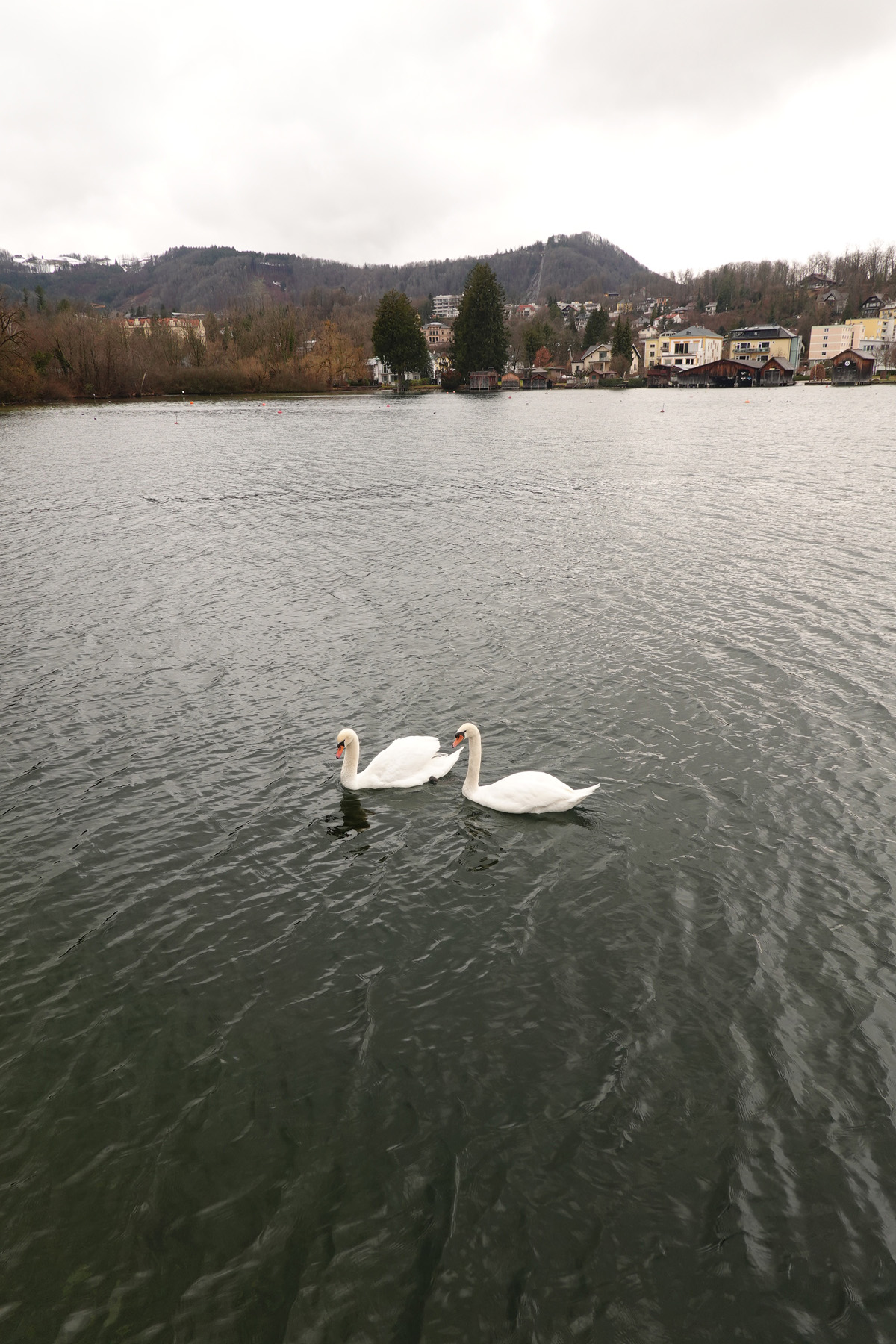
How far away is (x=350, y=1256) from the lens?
5.90 meters

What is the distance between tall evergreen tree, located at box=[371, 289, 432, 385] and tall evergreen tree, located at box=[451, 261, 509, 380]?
8.66 m

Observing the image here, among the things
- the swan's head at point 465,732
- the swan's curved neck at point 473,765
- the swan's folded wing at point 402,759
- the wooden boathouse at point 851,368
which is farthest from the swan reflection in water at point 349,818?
the wooden boathouse at point 851,368

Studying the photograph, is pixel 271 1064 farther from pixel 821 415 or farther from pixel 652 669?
pixel 821 415

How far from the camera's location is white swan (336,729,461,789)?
12367mm

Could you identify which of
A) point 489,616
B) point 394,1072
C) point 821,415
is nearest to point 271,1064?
point 394,1072

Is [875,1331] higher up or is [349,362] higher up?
[349,362]

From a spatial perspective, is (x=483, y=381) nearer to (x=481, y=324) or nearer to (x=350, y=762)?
(x=481, y=324)

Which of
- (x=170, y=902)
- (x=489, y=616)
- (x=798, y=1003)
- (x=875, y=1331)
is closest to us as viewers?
(x=875, y=1331)

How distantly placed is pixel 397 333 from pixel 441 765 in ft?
468

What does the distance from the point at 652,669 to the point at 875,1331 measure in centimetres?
1227

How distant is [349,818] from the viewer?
11828 mm

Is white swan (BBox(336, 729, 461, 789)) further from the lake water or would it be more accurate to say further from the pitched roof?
the pitched roof

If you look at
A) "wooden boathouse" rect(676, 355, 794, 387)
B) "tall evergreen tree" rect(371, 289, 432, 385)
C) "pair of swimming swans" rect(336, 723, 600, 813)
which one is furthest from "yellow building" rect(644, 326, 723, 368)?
"pair of swimming swans" rect(336, 723, 600, 813)

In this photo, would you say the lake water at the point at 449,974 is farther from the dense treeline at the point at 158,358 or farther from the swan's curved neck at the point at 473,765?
the dense treeline at the point at 158,358
